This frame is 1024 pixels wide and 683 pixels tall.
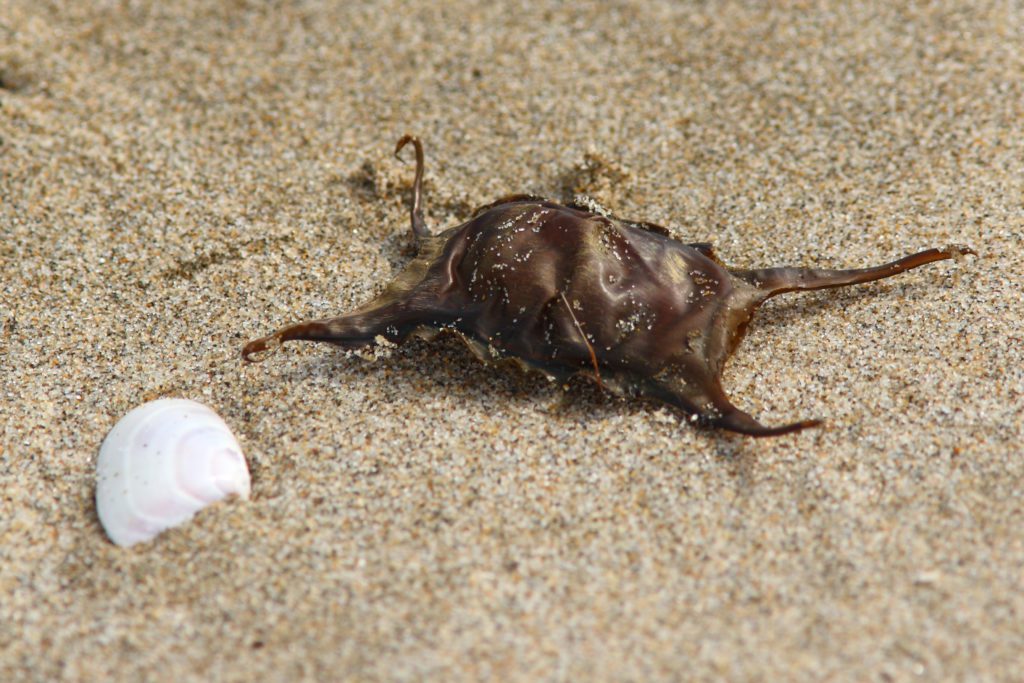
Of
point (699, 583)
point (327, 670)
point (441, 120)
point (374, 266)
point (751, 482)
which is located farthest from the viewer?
point (441, 120)

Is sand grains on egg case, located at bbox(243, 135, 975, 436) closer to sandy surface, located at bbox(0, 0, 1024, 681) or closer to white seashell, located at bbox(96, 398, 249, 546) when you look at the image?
sandy surface, located at bbox(0, 0, 1024, 681)

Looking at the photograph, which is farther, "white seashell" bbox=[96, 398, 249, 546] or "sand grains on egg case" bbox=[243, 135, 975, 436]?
"sand grains on egg case" bbox=[243, 135, 975, 436]

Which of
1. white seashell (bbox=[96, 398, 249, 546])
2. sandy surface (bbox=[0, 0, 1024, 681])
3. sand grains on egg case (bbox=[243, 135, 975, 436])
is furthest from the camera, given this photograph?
sand grains on egg case (bbox=[243, 135, 975, 436])

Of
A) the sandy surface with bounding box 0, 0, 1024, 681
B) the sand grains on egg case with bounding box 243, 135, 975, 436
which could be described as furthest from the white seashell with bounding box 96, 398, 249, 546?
the sand grains on egg case with bounding box 243, 135, 975, 436

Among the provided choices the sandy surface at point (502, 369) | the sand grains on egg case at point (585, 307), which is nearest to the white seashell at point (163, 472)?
the sandy surface at point (502, 369)

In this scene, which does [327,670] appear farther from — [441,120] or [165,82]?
[165,82]

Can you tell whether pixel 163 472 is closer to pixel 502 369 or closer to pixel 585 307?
pixel 502 369

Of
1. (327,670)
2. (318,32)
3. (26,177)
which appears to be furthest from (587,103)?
(327,670)
